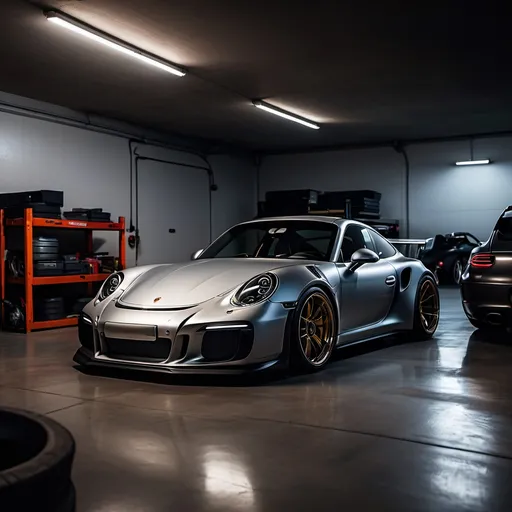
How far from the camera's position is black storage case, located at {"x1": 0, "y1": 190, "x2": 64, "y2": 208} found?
7.68m

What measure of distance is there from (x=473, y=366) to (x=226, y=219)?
9853 millimetres

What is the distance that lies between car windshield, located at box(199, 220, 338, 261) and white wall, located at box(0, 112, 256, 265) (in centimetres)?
439

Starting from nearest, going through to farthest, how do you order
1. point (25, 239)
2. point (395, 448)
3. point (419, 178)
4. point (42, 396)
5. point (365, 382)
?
point (395, 448), point (42, 396), point (365, 382), point (25, 239), point (419, 178)

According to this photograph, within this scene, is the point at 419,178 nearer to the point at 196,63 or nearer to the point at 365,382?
the point at 196,63

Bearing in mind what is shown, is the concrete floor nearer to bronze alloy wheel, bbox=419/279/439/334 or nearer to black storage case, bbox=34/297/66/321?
bronze alloy wheel, bbox=419/279/439/334

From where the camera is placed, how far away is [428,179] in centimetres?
1395

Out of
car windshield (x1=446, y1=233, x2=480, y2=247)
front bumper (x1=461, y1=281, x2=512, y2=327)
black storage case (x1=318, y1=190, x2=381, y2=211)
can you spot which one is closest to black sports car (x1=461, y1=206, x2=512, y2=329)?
front bumper (x1=461, y1=281, x2=512, y2=327)

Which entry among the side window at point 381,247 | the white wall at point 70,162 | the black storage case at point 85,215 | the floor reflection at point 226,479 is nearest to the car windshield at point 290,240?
the side window at point 381,247

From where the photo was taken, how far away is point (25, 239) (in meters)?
7.44

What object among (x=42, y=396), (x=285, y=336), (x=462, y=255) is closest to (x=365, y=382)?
(x=285, y=336)

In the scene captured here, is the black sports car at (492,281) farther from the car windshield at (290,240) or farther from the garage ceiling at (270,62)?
the garage ceiling at (270,62)

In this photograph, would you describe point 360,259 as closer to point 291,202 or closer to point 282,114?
point 282,114

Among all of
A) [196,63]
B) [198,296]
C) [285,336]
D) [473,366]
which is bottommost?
[473,366]

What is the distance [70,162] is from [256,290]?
21.6 ft
